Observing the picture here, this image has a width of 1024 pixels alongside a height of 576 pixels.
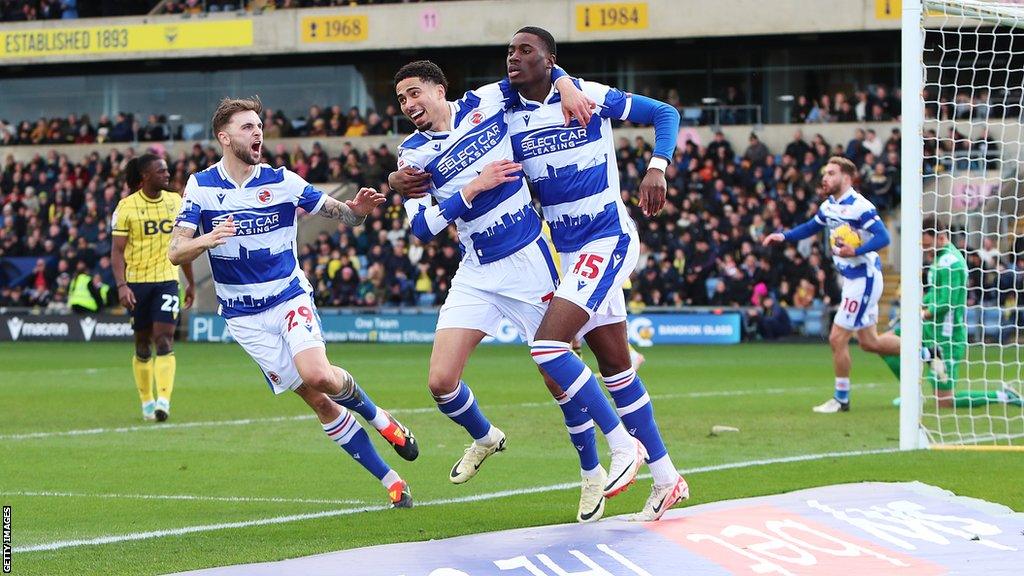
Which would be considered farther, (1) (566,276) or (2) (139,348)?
(2) (139,348)

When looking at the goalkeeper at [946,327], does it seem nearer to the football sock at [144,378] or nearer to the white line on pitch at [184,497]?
the white line on pitch at [184,497]

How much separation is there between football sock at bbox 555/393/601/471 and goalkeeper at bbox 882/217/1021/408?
18.8ft

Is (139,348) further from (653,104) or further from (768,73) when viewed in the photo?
(768,73)

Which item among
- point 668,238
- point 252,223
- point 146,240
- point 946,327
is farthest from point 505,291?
point 668,238

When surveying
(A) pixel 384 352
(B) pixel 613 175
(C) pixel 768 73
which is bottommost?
(A) pixel 384 352

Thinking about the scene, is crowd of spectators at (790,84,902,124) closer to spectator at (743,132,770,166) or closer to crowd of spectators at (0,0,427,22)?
spectator at (743,132,770,166)

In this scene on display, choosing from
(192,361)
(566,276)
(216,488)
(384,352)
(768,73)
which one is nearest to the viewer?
(566,276)

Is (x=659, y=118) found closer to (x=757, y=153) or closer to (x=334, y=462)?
(x=334, y=462)

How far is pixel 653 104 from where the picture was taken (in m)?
7.29

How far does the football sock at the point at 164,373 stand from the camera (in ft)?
42.1

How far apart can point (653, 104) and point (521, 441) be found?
4.32m

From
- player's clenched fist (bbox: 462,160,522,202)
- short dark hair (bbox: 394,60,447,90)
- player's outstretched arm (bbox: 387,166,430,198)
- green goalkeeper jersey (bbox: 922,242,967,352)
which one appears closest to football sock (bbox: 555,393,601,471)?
player's clenched fist (bbox: 462,160,522,202)

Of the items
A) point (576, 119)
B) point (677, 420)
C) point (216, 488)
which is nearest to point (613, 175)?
point (576, 119)

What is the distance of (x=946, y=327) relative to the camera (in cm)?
1330
